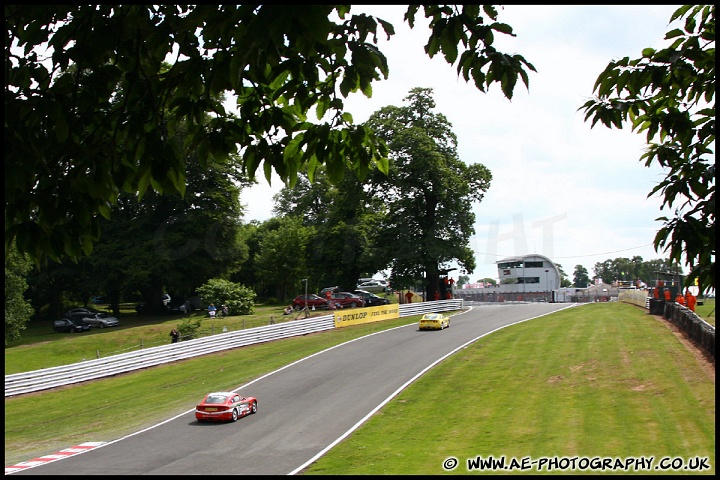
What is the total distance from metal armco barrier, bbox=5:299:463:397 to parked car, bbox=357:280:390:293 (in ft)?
156

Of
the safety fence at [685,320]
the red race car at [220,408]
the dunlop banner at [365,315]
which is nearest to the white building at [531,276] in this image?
the safety fence at [685,320]

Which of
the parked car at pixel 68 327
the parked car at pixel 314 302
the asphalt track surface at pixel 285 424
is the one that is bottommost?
the asphalt track surface at pixel 285 424

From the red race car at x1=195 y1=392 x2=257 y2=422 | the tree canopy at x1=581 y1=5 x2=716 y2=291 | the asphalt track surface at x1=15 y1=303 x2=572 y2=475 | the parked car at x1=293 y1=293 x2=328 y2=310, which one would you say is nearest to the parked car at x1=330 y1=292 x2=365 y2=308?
the parked car at x1=293 y1=293 x2=328 y2=310

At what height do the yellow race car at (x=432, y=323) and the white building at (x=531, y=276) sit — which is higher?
the white building at (x=531, y=276)

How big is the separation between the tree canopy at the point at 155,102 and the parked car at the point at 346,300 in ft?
196

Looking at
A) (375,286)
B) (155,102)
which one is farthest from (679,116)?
(375,286)

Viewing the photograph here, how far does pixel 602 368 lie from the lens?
1073 inches

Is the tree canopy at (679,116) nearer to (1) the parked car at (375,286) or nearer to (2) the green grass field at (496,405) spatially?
(2) the green grass field at (496,405)

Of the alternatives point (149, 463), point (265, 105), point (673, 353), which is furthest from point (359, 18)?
point (673, 353)

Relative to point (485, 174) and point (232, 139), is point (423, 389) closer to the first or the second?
point (232, 139)

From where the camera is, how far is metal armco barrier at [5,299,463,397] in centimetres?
3141

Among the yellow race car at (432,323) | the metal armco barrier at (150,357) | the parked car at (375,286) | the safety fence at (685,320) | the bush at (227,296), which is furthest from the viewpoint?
the parked car at (375,286)

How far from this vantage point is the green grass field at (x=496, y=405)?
16391 millimetres

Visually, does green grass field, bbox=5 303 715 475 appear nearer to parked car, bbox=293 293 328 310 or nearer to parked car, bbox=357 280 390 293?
parked car, bbox=293 293 328 310
